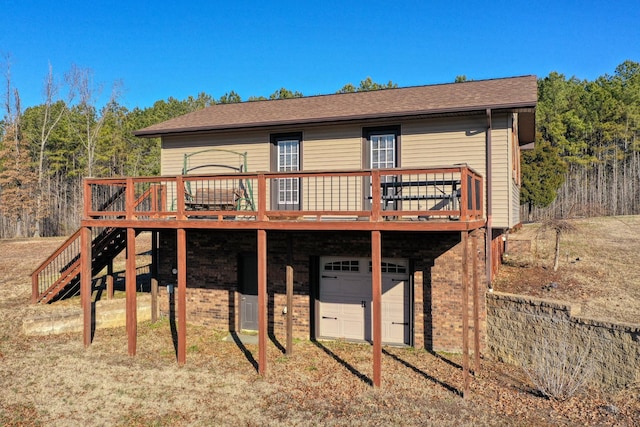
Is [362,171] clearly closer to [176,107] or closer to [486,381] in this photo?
[486,381]

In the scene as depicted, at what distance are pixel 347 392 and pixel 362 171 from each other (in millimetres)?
3721

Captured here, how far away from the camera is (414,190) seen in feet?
30.1

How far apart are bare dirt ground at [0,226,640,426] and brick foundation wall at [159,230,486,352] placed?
643 mm

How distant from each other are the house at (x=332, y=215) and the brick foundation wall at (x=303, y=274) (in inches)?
1.1

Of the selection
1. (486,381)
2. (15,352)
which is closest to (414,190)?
(486,381)

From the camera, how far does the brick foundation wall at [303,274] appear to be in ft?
29.3

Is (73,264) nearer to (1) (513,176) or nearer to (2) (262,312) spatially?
(2) (262,312)

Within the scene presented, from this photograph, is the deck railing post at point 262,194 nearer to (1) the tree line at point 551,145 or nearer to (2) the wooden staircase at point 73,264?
(2) the wooden staircase at point 73,264

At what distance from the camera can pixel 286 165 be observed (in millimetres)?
10516

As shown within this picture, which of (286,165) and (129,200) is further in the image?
(286,165)

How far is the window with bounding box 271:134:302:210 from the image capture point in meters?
10.4

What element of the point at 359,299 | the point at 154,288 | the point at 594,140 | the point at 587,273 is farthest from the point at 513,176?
the point at 594,140

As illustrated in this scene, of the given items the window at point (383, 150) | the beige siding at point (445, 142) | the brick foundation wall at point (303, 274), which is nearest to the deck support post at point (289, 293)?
the brick foundation wall at point (303, 274)

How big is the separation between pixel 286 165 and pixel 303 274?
276cm
